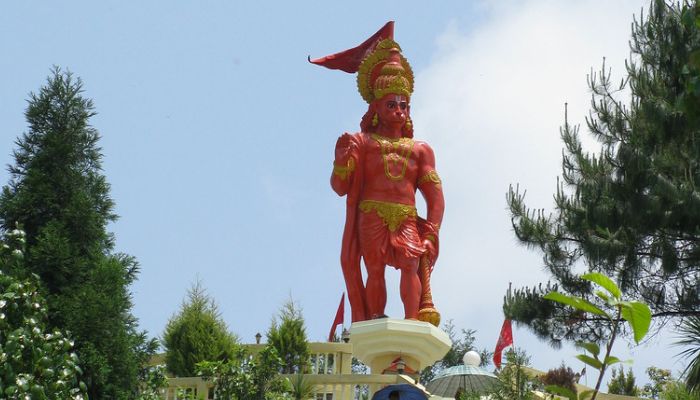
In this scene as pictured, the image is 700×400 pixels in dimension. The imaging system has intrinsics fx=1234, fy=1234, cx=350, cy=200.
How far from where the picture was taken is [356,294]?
13078mm

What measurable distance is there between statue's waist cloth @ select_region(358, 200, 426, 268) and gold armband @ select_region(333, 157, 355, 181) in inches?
13.6

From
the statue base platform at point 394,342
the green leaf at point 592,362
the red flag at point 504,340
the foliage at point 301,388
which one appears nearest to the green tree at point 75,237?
the foliage at point 301,388

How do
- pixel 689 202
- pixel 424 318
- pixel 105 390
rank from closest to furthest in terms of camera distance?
1. pixel 105 390
2. pixel 424 318
3. pixel 689 202

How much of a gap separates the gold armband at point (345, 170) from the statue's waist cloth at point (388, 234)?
13.6 inches

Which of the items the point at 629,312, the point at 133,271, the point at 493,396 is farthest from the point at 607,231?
the point at 629,312

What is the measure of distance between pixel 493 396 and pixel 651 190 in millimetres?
5472

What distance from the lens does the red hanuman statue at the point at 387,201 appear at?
1294 cm

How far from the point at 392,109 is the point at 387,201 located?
106 centimetres

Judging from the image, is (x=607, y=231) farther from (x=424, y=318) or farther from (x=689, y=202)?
(x=424, y=318)

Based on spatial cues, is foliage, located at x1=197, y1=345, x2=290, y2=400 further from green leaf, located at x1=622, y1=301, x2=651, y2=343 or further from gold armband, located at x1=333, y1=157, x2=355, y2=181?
green leaf, located at x1=622, y1=301, x2=651, y2=343

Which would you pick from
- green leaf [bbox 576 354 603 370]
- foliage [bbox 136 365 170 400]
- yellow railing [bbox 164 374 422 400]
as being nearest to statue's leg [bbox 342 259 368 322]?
yellow railing [bbox 164 374 422 400]

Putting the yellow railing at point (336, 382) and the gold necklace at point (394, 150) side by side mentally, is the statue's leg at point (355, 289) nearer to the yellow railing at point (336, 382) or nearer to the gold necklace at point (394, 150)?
the yellow railing at point (336, 382)

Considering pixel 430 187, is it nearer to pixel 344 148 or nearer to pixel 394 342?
pixel 344 148

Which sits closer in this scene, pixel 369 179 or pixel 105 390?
pixel 105 390
